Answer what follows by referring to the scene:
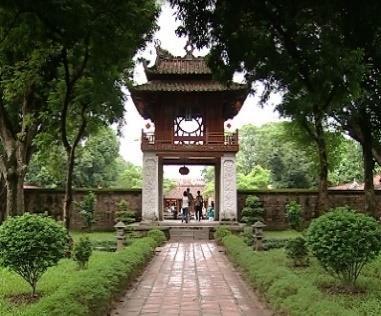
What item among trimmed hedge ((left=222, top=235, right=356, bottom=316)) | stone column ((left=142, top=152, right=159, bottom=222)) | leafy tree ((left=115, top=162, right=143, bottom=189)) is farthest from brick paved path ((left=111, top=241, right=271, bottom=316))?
leafy tree ((left=115, top=162, right=143, bottom=189))

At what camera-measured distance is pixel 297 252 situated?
461 inches

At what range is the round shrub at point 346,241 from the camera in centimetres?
827

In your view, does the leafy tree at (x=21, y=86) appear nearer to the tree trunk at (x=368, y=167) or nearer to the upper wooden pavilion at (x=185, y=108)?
the upper wooden pavilion at (x=185, y=108)

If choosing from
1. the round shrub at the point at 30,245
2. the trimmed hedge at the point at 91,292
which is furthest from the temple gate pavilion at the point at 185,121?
the round shrub at the point at 30,245

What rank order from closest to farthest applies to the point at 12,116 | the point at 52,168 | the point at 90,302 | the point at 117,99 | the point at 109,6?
the point at 90,302
the point at 109,6
the point at 117,99
the point at 12,116
the point at 52,168

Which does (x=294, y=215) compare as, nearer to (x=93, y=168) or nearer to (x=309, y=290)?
(x=309, y=290)

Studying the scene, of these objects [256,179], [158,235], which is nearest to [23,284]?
[158,235]

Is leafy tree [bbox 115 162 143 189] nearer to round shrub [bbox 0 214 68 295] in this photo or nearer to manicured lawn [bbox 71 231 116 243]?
manicured lawn [bbox 71 231 116 243]

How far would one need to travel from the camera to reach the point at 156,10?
1302cm

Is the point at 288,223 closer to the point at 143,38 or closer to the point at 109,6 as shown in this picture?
the point at 143,38

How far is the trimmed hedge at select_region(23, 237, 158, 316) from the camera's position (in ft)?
19.4

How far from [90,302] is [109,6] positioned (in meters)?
5.57

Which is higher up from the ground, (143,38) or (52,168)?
(143,38)

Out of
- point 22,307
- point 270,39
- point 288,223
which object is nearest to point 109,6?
point 270,39
